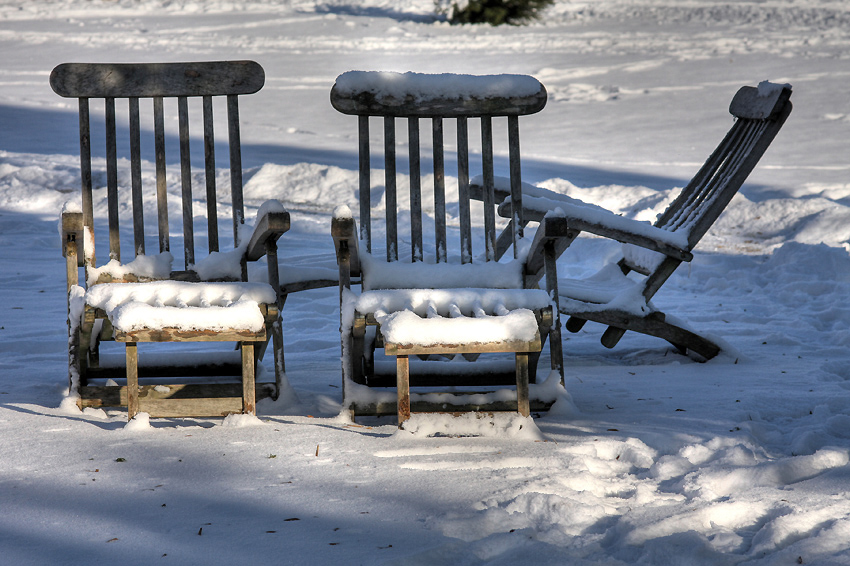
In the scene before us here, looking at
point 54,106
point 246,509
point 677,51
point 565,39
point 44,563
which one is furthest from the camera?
point 565,39

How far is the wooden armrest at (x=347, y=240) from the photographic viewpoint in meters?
2.53

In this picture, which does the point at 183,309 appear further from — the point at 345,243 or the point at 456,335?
the point at 456,335

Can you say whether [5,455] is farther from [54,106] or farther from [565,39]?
[565,39]

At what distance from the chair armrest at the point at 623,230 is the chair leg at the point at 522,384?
34.9 inches

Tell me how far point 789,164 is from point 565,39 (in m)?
8.79

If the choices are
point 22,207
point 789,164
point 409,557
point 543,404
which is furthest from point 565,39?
point 409,557

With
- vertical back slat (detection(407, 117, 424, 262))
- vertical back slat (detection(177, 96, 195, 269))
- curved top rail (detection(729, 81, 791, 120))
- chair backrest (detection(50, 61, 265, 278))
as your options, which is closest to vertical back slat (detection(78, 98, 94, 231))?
chair backrest (detection(50, 61, 265, 278))

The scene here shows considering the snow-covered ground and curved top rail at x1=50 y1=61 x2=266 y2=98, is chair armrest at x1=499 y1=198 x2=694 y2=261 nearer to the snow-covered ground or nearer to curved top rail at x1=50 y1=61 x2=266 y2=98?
the snow-covered ground

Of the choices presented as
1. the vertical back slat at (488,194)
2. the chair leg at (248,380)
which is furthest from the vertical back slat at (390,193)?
the chair leg at (248,380)

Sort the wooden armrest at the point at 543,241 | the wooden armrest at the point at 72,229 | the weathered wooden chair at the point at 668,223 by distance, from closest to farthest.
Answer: the wooden armrest at the point at 543,241, the wooden armrest at the point at 72,229, the weathered wooden chair at the point at 668,223

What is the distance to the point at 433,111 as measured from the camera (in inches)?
126

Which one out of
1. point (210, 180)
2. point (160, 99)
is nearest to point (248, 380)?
point (210, 180)

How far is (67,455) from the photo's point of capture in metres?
2.26

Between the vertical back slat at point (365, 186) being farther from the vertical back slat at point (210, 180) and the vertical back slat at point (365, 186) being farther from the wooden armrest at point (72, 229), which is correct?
the wooden armrest at point (72, 229)
